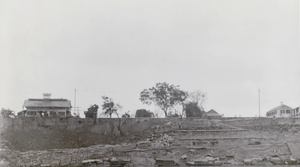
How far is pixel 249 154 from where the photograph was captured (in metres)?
27.8

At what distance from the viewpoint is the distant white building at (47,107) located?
37125 millimetres

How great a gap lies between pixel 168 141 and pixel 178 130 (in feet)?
7.55

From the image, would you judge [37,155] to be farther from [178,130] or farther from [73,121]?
[178,130]

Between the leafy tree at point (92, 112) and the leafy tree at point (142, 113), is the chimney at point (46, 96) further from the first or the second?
the leafy tree at point (142, 113)

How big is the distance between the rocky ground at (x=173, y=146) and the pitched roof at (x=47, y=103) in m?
6.94

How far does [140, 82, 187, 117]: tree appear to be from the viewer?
3797 centimetres

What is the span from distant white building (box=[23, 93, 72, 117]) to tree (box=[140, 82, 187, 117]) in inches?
316

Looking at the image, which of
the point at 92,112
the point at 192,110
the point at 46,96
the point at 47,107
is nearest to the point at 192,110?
the point at 192,110

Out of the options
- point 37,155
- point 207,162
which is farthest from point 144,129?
point 37,155

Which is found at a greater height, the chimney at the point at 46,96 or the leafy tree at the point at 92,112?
the chimney at the point at 46,96

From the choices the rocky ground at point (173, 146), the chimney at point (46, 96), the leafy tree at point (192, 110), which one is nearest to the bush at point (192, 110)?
the leafy tree at point (192, 110)

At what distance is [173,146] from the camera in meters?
28.5

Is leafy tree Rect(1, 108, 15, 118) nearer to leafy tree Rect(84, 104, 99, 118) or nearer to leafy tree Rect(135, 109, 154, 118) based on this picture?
leafy tree Rect(84, 104, 99, 118)

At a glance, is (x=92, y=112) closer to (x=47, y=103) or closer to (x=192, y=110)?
(x=47, y=103)
